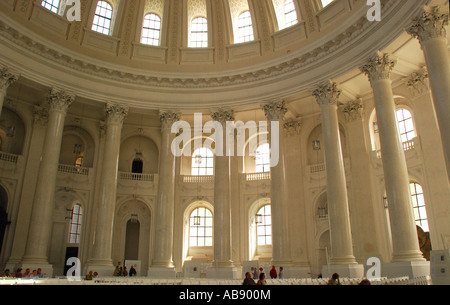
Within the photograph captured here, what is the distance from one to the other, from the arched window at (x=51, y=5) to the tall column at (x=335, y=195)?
1638 centimetres

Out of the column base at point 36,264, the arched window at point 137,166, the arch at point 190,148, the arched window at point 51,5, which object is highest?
the arched window at point 51,5

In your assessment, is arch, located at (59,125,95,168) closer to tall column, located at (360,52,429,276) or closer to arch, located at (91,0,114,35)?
arch, located at (91,0,114,35)

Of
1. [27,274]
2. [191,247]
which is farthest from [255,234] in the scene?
[27,274]

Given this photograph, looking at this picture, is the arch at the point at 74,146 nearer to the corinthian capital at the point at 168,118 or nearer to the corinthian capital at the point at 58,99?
the corinthian capital at the point at 58,99

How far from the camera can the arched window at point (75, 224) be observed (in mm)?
23953

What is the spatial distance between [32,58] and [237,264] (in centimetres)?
1721

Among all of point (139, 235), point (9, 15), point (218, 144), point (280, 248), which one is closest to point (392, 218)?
point (280, 248)

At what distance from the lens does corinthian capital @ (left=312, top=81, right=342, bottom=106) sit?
65.5 ft

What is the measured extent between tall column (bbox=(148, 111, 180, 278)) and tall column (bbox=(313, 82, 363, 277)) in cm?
877

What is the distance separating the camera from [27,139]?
23.0 meters

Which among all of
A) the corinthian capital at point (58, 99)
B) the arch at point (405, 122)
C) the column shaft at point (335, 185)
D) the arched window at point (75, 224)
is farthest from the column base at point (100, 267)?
the arch at point (405, 122)

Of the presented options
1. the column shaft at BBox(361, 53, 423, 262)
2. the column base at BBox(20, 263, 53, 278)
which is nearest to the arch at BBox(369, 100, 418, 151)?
the column shaft at BBox(361, 53, 423, 262)

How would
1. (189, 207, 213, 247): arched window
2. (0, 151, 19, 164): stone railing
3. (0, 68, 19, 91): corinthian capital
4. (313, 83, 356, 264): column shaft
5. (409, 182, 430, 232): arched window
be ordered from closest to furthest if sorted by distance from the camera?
(313, 83, 356, 264): column shaft
(0, 68, 19, 91): corinthian capital
(409, 182, 430, 232): arched window
(0, 151, 19, 164): stone railing
(189, 207, 213, 247): arched window

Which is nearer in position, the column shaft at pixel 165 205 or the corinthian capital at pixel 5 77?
the corinthian capital at pixel 5 77
